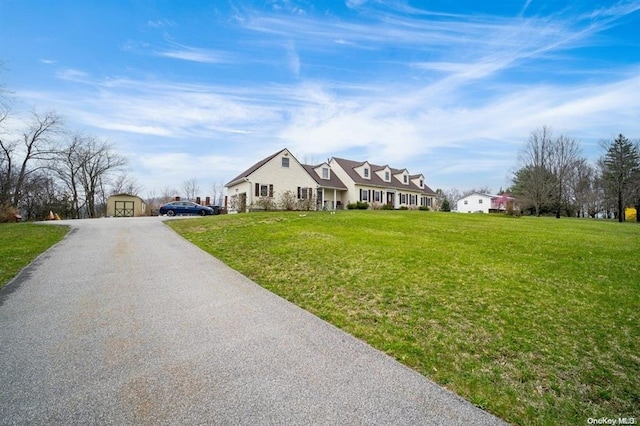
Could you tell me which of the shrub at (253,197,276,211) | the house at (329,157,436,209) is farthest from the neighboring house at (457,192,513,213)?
the shrub at (253,197,276,211)

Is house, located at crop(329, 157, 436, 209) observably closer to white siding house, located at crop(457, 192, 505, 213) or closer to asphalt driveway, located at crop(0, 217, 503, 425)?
white siding house, located at crop(457, 192, 505, 213)

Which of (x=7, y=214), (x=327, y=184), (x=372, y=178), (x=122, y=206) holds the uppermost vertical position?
(x=372, y=178)

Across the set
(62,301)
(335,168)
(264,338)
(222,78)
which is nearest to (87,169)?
(335,168)

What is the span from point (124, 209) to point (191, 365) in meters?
41.4

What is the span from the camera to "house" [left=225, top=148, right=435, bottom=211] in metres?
28.4

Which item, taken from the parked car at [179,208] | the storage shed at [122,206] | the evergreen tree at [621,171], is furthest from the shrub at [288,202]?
the evergreen tree at [621,171]

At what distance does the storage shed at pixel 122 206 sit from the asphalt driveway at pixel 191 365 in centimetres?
3664

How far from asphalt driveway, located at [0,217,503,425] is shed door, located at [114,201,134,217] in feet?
120

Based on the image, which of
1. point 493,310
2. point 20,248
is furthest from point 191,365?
point 20,248

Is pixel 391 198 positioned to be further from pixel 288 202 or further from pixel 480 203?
pixel 480 203

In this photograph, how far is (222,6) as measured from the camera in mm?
10727

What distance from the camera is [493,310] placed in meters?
A: 4.59

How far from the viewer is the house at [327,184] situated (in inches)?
1117

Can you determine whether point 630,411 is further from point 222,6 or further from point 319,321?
point 222,6
